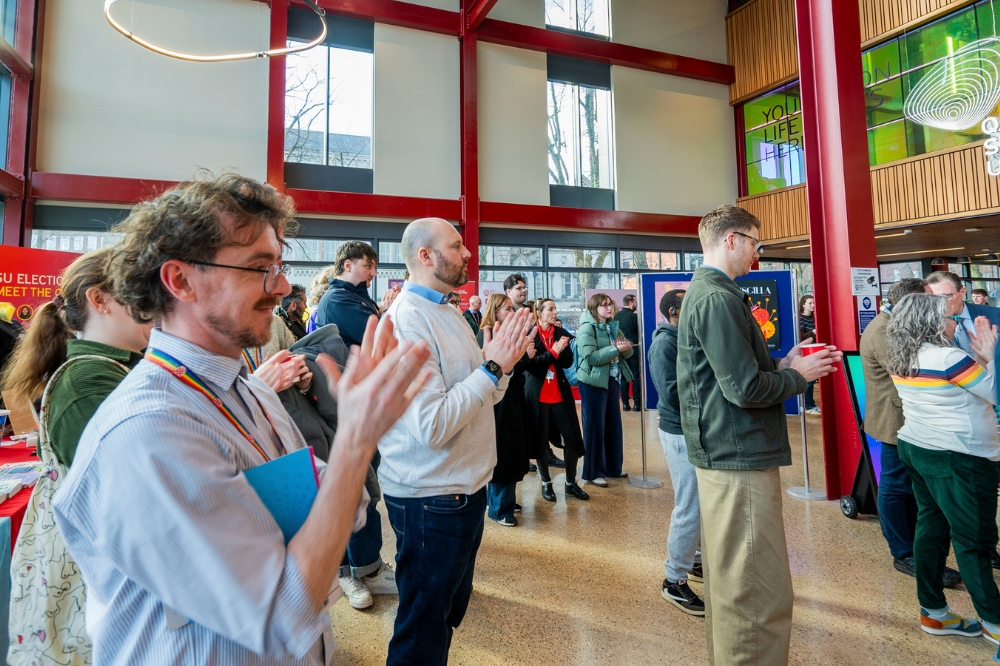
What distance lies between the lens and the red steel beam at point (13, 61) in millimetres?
6542

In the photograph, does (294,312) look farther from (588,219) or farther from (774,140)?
(774,140)

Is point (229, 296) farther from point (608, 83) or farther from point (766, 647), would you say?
point (608, 83)

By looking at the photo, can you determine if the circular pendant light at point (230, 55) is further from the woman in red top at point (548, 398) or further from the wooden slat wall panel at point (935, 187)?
the wooden slat wall panel at point (935, 187)

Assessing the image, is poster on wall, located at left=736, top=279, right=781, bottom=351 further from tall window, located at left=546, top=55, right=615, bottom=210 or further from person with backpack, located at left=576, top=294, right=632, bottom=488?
tall window, located at left=546, top=55, right=615, bottom=210

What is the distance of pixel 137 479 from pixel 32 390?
1.35 meters

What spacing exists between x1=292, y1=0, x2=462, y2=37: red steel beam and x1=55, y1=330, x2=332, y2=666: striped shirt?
9869 millimetres

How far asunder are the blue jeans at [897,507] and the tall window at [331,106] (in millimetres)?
8305

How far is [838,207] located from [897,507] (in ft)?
7.25

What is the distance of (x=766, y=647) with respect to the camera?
5.45ft

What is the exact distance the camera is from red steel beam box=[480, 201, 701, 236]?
9.51m

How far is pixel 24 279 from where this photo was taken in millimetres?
4695

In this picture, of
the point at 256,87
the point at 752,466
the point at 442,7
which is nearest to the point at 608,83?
the point at 442,7

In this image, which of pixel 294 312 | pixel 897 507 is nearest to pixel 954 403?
pixel 897 507

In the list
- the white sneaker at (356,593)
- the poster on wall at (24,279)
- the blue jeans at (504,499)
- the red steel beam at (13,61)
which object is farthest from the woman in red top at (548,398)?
the red steel beam at (13,61)
